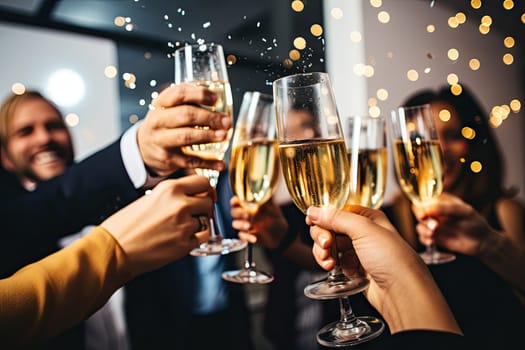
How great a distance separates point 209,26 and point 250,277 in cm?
53

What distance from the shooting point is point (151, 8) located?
44.2 inches

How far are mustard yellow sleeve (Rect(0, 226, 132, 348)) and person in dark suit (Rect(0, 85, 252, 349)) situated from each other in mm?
172

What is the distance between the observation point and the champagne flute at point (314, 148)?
52cm

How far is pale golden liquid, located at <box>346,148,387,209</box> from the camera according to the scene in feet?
2.47

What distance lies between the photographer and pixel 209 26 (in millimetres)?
911

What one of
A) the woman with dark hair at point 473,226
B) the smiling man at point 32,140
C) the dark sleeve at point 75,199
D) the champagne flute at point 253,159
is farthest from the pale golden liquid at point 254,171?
the smiling man at point 32,140

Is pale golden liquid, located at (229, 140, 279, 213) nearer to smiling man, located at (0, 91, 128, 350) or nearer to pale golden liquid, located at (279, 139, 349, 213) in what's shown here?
pale golden liquid, located at (279, 139, 349, 213)

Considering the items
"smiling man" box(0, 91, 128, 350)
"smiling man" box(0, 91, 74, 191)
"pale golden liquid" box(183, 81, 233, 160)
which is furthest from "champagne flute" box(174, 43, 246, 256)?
"smiling man" box(0, 91, 74, 191)

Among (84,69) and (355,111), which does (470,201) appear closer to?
(355,111)

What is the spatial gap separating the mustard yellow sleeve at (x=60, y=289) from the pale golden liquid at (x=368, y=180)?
406 millimetres

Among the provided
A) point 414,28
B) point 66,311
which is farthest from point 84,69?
point 66,311

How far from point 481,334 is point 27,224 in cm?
114

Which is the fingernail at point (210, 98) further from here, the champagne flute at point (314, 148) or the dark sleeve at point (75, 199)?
the dark sleeve at point (75, 199)

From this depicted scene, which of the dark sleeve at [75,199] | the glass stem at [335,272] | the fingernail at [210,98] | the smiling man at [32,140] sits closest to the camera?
the glass stem at [335,272]
